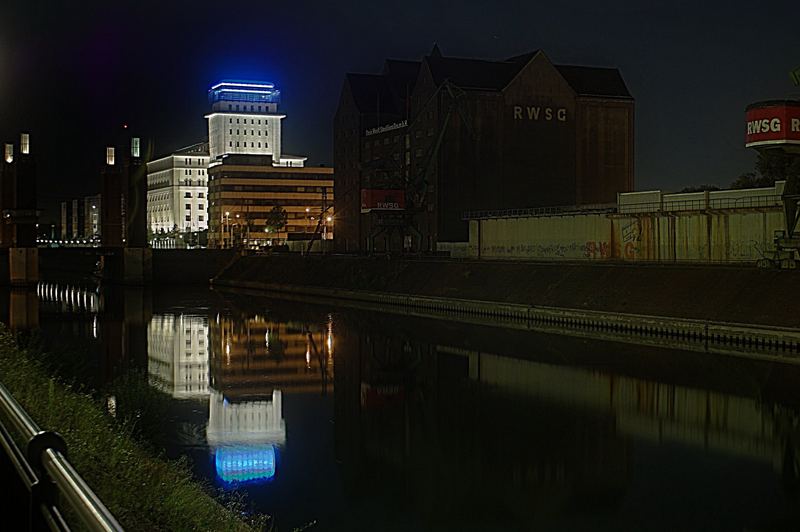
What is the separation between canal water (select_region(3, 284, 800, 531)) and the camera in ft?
62.0

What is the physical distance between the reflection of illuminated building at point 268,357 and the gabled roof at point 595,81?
5440 centimetres

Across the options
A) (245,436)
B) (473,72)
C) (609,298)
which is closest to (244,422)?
(245,436)

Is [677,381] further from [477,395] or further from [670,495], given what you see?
[670,495]

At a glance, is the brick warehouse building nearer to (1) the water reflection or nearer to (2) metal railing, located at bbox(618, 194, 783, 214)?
(2) metal railing, located at bbox(618, 194, 783, 214)

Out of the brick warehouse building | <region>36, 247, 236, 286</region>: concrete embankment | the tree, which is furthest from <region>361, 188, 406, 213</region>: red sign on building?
the tree

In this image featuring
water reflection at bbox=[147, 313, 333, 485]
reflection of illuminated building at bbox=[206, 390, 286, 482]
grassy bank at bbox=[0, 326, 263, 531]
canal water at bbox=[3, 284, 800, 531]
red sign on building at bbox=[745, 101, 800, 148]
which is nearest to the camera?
grassy bank at bbox=[0, 326, 263, 531]

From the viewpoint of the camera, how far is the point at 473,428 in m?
26.8

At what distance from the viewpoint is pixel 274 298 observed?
90875mm

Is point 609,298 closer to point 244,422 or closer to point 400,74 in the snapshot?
point 244,422

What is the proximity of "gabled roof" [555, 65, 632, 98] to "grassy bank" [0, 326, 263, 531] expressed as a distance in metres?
91.5

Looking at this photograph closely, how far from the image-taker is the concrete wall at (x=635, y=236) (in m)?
55.5

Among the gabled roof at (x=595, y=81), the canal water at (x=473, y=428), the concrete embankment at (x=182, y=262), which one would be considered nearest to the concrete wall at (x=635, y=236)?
the canal water at (x=473, y=428)

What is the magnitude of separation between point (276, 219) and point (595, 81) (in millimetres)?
72133

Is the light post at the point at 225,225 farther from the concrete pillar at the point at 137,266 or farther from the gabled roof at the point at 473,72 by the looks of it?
the gabled roof at the point at 473,72
